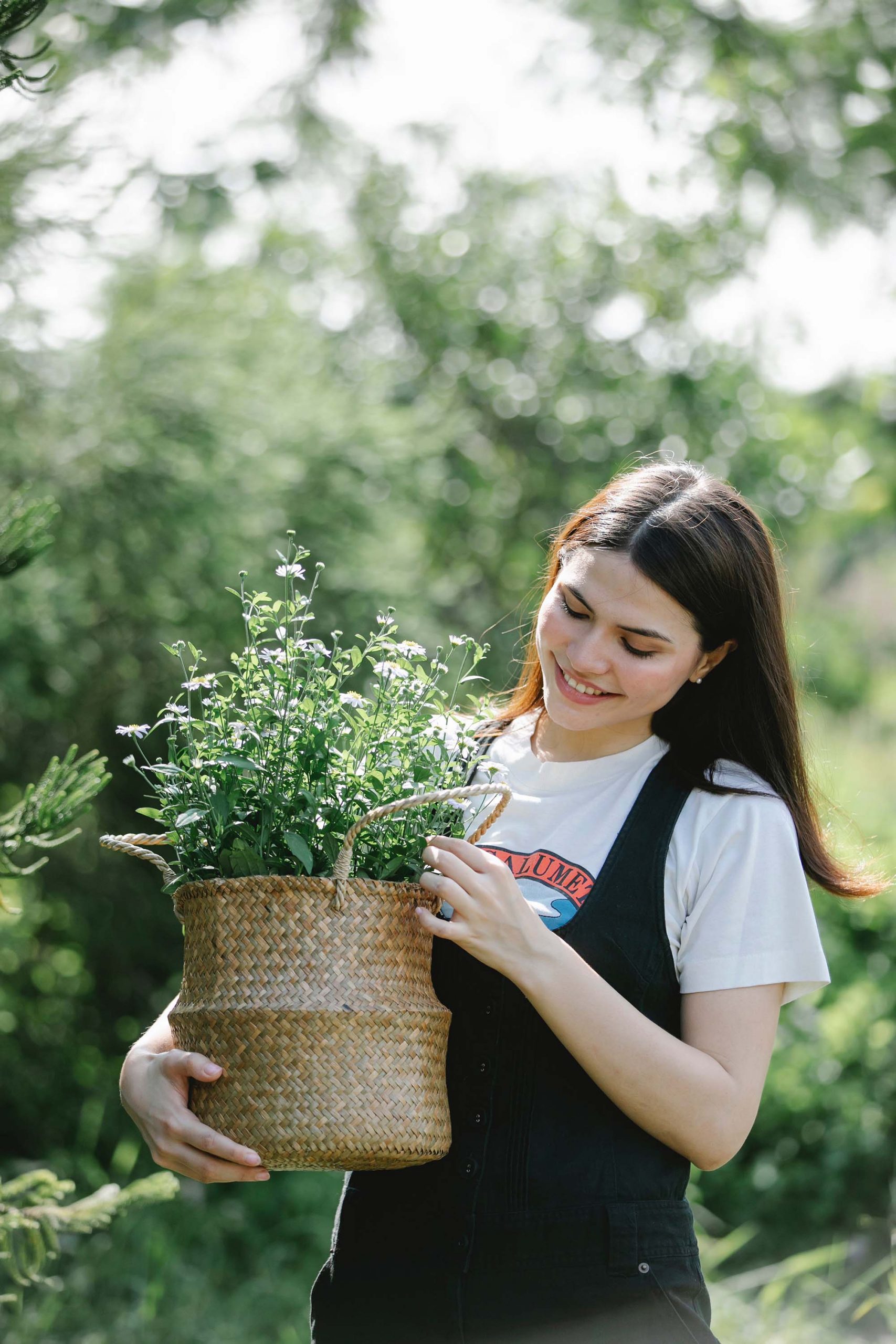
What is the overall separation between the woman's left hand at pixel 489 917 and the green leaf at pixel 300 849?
0.13 m

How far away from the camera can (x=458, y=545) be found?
292 inches

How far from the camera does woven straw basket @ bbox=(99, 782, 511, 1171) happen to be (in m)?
1.52

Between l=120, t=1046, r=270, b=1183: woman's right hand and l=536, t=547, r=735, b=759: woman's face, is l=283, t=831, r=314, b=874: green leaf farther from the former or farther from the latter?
l=536, t=547, r=735, b=759: woman's face

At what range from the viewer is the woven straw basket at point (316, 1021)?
152 centimetres

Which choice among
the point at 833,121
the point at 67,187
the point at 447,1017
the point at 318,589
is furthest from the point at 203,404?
the point at 833,121

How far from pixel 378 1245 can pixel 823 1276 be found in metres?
4.04

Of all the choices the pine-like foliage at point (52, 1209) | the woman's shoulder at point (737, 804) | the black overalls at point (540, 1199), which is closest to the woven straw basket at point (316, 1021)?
the black overalls at point (540, 1199)

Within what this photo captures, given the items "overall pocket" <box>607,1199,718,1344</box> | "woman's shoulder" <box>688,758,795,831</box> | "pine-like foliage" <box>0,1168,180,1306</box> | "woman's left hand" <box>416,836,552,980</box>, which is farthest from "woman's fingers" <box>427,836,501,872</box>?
"pine-like foliage" <box>0,1168,180,1306</box>

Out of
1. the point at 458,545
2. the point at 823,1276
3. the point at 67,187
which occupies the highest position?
the point at 67,187

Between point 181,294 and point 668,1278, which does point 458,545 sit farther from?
point 668,1278

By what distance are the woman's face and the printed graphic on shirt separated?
7.3 inches

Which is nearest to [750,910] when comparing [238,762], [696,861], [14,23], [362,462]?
[696,861]

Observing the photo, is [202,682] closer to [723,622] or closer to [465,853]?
[465,853]

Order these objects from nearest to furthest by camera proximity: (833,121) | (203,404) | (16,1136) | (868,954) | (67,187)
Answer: (67,187), (203,404), (16,1136), (868,954), (833,121)
